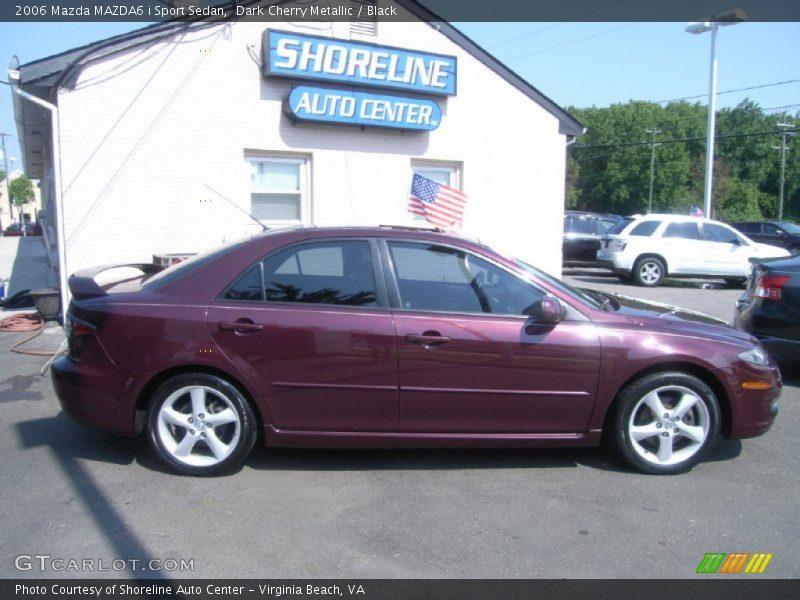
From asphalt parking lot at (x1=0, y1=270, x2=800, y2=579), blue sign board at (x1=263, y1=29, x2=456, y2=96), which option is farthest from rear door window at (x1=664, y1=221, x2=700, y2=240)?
asphalt parking lot at (x1=0, y1=270, x2=800, y2=579)

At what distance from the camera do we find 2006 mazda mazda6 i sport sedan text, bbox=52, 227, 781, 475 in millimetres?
4094

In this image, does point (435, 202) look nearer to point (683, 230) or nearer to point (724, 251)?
point (683, 230)

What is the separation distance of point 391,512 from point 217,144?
6.78 m

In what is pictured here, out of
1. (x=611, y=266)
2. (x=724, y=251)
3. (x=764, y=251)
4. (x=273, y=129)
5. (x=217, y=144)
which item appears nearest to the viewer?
(x=217, y=144)

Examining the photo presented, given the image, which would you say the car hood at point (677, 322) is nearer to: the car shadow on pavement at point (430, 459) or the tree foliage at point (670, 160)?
the car shadow on pavement at point (430, 459)

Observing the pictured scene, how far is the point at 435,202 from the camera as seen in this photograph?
34.2 ft

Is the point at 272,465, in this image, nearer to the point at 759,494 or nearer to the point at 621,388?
the point at 621,388

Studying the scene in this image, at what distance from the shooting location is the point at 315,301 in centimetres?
421

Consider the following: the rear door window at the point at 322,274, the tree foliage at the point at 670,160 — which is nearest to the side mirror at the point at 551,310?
the rear door window at the point at 322,274

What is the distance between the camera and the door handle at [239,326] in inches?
161

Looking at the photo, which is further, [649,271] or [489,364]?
[649,271]

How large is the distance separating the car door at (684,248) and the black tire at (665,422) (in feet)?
42.1

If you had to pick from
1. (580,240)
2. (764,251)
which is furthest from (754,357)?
(580,240)

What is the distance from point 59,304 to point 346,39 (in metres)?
5.37
